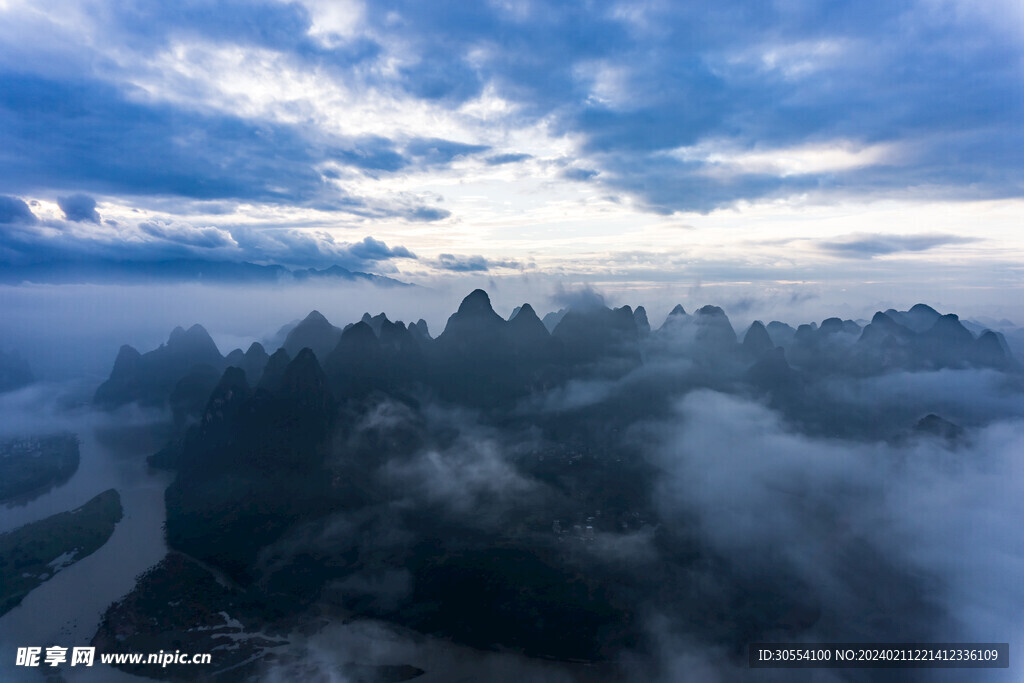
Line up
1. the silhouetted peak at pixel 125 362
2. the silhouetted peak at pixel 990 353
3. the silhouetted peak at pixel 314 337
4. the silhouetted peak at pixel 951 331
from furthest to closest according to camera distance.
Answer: the silhouetted peak at pixel 951 331
the silhouetted peak at pixel 990 353
the silhouetted peak at pixel 125 362
the silhouetted peak at pixel 314 337

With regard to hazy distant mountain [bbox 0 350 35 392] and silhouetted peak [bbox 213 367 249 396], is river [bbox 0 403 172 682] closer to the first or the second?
silhouetted peak [bbox 213 367 249 396]

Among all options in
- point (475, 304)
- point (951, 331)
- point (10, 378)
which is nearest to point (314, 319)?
point (475, 304)

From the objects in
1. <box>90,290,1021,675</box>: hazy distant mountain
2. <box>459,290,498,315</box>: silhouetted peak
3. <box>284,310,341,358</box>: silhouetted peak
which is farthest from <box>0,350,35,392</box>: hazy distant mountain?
<box>459,290,498,315</box>: silhouetted peak

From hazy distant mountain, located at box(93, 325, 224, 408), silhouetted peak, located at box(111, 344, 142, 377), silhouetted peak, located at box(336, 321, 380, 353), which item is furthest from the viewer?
silhouetted peak, located at box(111, 344, 142, 377)

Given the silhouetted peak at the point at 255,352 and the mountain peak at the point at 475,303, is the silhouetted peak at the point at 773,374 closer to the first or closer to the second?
the mountain peak at the point at 475,303

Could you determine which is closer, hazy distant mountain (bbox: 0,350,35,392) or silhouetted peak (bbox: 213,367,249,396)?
silhouetted peak (bbox: 213,367,249,396)

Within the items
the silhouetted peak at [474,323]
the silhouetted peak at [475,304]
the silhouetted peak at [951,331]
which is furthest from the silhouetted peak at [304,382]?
the silhouetted peak at [951,331]

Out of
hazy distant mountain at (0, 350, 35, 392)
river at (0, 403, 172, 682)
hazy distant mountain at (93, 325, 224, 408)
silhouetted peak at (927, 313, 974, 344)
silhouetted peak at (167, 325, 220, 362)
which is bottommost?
river at (0, 403, 172, 682)

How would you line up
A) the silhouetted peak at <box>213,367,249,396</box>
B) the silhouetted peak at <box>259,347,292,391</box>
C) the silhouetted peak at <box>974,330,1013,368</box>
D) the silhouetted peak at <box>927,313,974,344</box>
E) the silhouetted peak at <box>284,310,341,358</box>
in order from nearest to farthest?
the silhouetted peak at <box>213,367,249,396</box> < the silhouetted peak at <box>259,347,292,391</box> < the silhouetted peak at <box>284,310,341,358</box> < the silhouetted peak at <box>974,330,1013,368</box> < the silhouetted peak at <box>927,313,974,344</box>

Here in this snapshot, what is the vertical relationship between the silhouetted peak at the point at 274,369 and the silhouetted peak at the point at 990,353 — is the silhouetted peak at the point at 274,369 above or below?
below

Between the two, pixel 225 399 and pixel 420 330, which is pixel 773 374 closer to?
pixel 420 330
